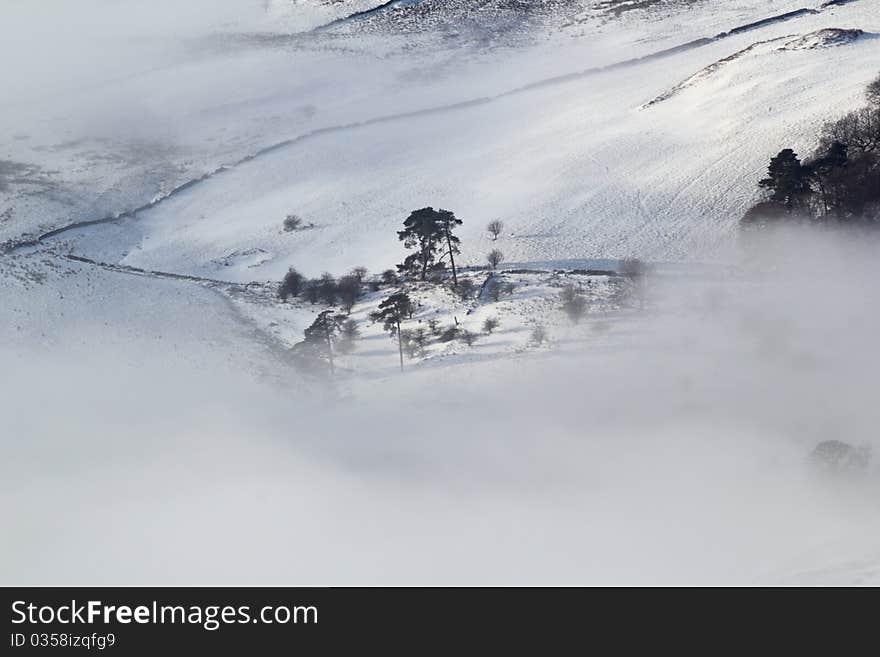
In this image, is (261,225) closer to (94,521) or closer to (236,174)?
(236,174)

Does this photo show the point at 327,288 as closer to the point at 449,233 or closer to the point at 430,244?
→ the point at 430,244

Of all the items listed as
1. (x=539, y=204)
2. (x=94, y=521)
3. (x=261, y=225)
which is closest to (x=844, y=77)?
(x=539, y=204)

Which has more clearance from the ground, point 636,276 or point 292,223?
point 292,223

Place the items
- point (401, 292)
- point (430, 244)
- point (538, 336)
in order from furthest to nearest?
point (430, 244) → point (401, 292) → point (538, 336)

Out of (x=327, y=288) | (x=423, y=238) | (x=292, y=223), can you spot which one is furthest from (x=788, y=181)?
(x=292, y=223)

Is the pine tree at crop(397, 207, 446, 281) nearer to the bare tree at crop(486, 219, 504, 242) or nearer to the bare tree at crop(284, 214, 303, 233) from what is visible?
the bare tree at crop(486, 219, 504, 242)

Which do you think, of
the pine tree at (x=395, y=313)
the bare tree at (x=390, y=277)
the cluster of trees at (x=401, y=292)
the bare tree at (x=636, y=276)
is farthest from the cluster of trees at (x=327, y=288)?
the bare tree at (x=636, y=276)

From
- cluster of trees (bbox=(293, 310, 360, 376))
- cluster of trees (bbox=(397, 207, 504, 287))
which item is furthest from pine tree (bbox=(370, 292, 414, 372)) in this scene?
cluster of trees (bbox=(397, 207, 504, 287))
